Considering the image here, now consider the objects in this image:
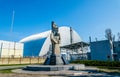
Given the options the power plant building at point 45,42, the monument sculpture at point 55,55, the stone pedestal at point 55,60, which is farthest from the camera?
the power plant building at point 45,42

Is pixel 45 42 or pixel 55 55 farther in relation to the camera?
pixel 45 42

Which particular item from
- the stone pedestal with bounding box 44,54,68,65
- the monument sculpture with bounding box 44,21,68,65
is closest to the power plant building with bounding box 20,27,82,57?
Answer: the monument sculpture with bounding box 44,21,68,65

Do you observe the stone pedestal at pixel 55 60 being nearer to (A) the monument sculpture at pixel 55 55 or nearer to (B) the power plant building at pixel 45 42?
(A) the monument sculpture at pixel 55 55

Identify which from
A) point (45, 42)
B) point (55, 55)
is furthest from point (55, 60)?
point (45, 42)

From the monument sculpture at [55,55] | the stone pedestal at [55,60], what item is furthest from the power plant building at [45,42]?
the stone pedestal at [55,60]

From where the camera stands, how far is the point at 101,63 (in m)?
27.3

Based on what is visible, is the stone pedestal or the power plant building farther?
the power plant building

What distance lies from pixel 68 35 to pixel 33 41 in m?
17.4

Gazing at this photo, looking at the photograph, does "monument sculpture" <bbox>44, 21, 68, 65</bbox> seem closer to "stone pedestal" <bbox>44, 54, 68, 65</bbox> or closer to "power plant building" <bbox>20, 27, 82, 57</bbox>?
"stone pedestal" <bbox>44, 54, 68, 65</bbox>

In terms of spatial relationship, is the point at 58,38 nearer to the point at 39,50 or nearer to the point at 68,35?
the point at 39,50

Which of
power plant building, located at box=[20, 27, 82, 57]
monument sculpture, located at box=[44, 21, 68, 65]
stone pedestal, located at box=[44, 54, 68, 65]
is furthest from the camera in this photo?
power plant building, located at box=[20, 27, 82, 57]

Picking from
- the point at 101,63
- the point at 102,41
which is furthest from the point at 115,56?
the point at 101,63

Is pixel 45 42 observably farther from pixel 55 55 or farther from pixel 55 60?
pixel 55 60

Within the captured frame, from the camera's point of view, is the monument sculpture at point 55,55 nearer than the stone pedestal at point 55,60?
No
